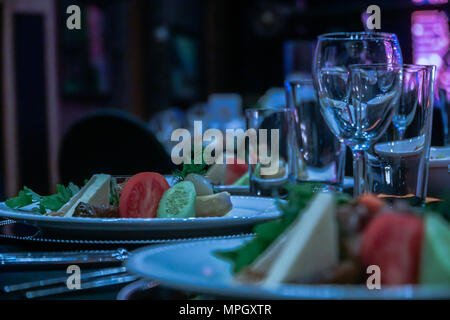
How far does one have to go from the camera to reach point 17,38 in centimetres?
518

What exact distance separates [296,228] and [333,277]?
0.04 m

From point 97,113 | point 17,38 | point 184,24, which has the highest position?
point 184,24

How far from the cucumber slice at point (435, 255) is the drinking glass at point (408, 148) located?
1.54 ft

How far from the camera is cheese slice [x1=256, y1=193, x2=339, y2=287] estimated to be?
0.39 meters

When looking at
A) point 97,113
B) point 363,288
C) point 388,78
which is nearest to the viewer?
point 363,288

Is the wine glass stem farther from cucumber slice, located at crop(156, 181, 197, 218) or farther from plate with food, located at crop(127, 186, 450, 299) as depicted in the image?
plate with food, located at crop(127, 186, 450, 299)

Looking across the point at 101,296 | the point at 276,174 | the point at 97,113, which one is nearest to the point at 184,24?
the point at 97,113

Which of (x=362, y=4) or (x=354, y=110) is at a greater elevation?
(x=362, y=4)

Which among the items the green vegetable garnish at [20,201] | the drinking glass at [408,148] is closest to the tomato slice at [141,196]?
the green vegetable garnish at [20,201]

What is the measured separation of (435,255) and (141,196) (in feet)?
1.80

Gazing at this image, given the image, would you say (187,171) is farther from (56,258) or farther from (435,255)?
(435,255)

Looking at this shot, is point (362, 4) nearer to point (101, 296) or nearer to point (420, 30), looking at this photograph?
point (420, 30)

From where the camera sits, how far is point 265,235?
48 centimetres

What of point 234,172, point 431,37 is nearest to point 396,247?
point 234,172
